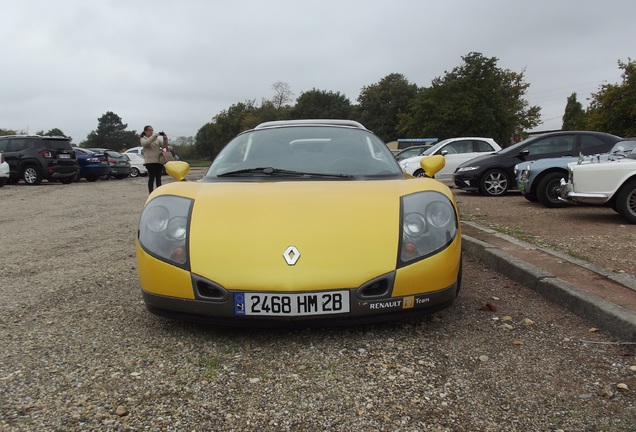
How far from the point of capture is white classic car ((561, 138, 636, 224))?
6445 mm

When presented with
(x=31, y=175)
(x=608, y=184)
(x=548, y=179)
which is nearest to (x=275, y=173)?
(x=608, y=184)

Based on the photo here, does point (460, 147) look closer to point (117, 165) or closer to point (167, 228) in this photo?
point (167, 228)

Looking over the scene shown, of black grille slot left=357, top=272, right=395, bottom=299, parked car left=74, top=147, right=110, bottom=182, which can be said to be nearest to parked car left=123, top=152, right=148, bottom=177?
parked car left=74, top=147, right=110, bottom=182

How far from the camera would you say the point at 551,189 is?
8.52 meters

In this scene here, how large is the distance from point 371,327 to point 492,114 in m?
41.4

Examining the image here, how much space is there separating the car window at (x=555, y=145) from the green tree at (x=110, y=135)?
10944cm

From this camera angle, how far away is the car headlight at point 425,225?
8.80 ft

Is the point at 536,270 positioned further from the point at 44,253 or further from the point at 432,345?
the point at 44,253

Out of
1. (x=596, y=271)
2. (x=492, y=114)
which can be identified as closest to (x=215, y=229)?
(x=596, y=271)

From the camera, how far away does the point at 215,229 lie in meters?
2.74

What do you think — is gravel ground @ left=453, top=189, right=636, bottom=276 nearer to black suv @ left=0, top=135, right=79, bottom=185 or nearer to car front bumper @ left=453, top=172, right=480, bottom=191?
car front bumper @ left=453, top=172, right=480, bottom=191

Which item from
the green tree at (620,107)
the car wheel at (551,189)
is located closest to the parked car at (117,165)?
the car wheel at (551,189)

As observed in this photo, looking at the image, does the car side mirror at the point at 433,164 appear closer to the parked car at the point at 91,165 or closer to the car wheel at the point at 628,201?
the car wheel at the point at 628,201

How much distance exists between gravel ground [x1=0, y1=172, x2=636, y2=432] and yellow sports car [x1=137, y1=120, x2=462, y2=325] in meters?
0.20
